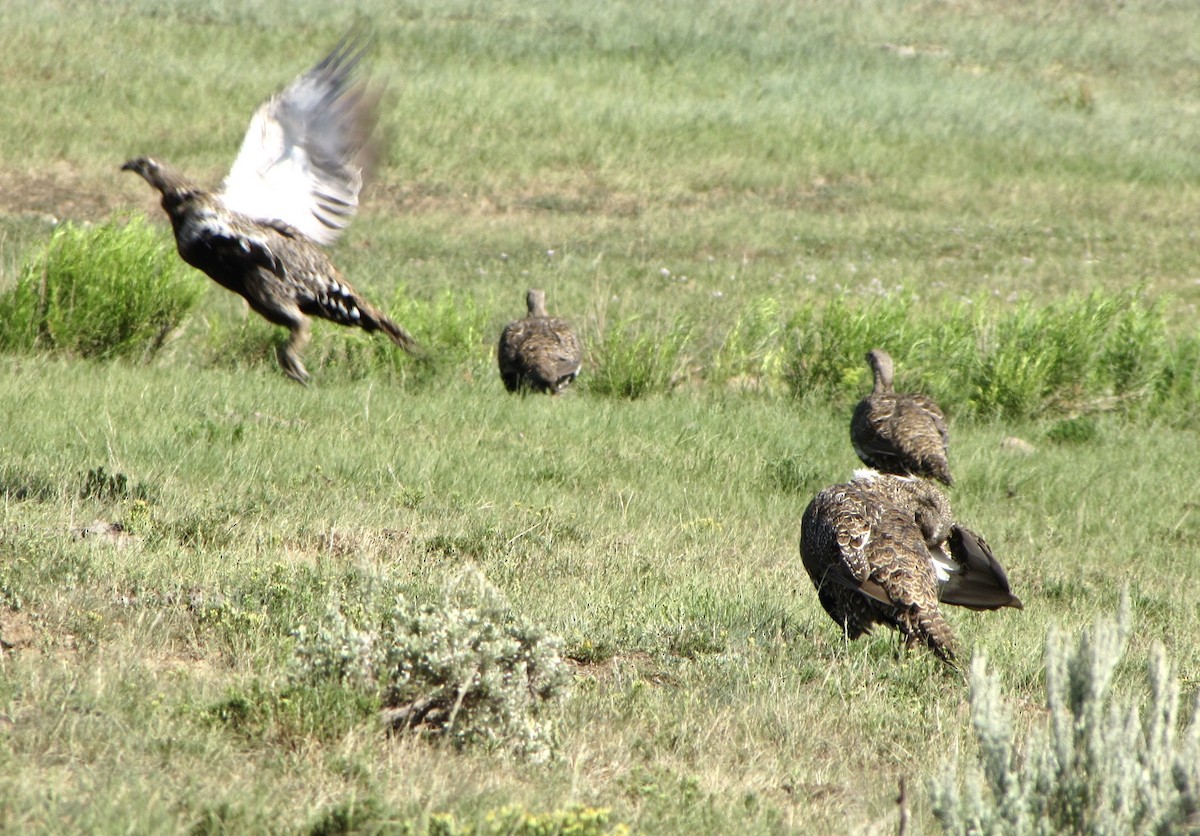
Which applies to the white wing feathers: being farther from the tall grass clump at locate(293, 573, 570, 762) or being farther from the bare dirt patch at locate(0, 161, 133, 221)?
the bare dirt patch at locate(0, 161, 133, 221)

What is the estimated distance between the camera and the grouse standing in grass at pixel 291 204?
7.66 meters

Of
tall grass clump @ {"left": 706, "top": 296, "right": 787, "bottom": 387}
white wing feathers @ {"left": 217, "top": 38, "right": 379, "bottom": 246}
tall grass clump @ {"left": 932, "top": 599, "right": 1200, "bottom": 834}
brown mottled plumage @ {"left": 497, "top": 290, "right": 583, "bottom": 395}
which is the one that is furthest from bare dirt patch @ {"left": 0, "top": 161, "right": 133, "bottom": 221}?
tall grass clump @ {"left": 932, "top": 599, "right": 1200, "bottom": 834}

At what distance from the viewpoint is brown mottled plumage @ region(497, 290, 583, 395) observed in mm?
12375

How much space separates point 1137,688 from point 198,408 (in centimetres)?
700

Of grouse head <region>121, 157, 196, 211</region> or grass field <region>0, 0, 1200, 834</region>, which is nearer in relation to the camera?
grass field <region>0, 0, 1200, 834</region>

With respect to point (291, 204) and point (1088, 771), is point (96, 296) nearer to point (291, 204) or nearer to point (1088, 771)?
point (291, 204)

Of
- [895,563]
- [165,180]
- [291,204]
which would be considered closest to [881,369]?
[291,204]

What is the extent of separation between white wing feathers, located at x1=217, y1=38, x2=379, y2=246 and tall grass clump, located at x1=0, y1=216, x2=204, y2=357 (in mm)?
4684

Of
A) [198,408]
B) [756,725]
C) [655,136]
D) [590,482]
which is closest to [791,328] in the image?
[590,482]

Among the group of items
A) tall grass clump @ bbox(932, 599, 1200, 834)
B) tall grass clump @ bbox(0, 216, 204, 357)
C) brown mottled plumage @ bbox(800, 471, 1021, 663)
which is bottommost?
tall grass clump @ bbox(0, 216, 204, 357)

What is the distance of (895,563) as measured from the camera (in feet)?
19.4

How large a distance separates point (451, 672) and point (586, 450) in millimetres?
5613

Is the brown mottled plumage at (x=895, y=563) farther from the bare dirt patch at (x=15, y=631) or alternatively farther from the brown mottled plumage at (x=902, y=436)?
the bare dirt patch at (x=15, y=631)

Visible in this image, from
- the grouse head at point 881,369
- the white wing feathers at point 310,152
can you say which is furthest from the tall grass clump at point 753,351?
the white wing feathers at point 310,152
